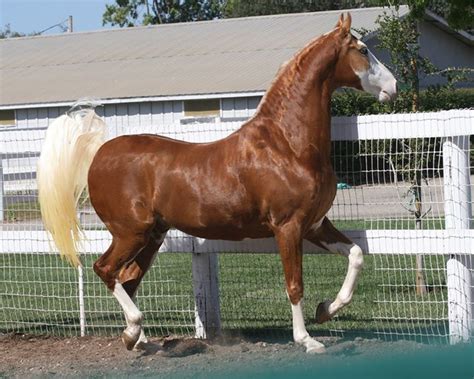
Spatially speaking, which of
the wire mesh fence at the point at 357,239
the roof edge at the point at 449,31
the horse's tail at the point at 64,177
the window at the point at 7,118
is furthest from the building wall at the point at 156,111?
the horse's tail at the point at 64,177

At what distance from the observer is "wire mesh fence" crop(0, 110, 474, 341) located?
7.32 meters

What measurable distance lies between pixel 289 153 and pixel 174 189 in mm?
917

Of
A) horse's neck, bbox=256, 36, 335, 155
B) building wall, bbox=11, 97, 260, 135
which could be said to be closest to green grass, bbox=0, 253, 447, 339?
horse's neck, bbox=256, 36, 335, 155

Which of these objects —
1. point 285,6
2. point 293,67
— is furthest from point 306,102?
point 285,6

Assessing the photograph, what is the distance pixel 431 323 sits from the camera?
7.66 metres

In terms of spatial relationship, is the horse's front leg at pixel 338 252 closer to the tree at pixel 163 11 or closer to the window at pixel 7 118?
the window at pixel 7 118

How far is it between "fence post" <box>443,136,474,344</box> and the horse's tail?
2.72 metres

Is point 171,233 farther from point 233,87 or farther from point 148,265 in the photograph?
point 233,87

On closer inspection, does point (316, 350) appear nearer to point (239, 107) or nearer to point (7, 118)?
point (239, 107)

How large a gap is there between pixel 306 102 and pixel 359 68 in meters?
0.45

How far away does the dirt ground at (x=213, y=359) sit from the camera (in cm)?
660

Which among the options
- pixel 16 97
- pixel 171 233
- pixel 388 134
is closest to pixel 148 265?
pixel 171 233

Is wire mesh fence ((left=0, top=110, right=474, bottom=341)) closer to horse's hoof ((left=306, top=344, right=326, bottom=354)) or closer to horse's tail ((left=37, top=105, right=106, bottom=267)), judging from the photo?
horse's tail ((left=37, top=105, right=106, bottom=267))

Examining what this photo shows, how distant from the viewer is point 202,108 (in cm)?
2802
